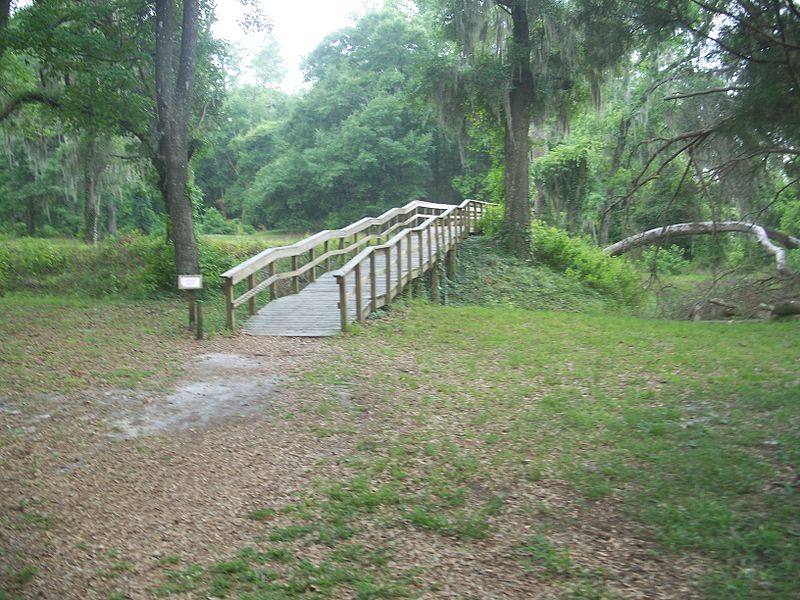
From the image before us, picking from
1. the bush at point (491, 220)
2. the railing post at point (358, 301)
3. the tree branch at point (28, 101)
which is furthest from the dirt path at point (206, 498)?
the bush at point (491, 220)

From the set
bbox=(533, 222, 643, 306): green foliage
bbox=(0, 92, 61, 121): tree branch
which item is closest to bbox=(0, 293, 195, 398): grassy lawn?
bbox=(0, 92, 61, 121): tree branch

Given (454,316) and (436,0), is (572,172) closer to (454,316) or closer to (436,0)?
(436,0)

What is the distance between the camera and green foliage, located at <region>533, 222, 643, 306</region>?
1739cm

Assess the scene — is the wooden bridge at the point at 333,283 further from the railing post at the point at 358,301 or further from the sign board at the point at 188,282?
the sign board at the point at 188,282

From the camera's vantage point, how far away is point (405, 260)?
559 inches

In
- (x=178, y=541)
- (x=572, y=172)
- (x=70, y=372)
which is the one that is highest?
(x=572, y=172)

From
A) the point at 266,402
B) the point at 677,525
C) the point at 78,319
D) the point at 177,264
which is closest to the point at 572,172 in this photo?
the point at 177,264

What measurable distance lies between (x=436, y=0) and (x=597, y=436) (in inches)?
546

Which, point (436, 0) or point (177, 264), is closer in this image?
point (177, 264)

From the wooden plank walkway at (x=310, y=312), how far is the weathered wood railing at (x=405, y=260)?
113 millimetres

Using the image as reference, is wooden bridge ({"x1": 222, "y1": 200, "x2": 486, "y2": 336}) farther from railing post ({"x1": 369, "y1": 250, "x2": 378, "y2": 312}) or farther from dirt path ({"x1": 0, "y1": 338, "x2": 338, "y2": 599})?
dirt path ({"x1": 0, "y1": 338, "x2": 338, "y2": 599})

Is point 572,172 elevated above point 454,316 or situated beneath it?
elevated above

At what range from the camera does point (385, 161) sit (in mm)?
31938

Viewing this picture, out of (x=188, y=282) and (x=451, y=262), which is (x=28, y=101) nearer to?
(x=188, y=282)
